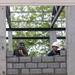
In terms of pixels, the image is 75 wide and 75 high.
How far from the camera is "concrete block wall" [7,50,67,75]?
9734 mm

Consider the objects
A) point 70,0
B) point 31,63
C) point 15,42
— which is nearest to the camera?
point 70,0

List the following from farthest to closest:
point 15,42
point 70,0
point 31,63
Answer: point 15,42
point 31,63
point 70,0

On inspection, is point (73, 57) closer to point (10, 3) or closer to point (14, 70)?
point (14, 70)

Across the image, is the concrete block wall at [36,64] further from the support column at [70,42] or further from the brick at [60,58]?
the support column at [70,42]

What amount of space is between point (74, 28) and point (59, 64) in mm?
1071

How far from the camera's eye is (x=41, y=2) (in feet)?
16.6

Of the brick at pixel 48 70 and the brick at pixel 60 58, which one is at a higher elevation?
the brick at pixel 60 58

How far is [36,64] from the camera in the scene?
32.0ft

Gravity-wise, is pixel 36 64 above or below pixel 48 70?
above

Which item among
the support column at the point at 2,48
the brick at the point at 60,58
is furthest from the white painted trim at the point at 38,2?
the brick at the point at 60,58

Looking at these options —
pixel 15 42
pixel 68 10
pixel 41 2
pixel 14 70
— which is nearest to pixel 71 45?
pixel 68 10

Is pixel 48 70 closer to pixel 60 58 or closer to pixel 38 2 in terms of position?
pixel 60 58

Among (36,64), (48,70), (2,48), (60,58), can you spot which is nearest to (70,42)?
(60,58)

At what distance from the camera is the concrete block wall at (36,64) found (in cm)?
973
